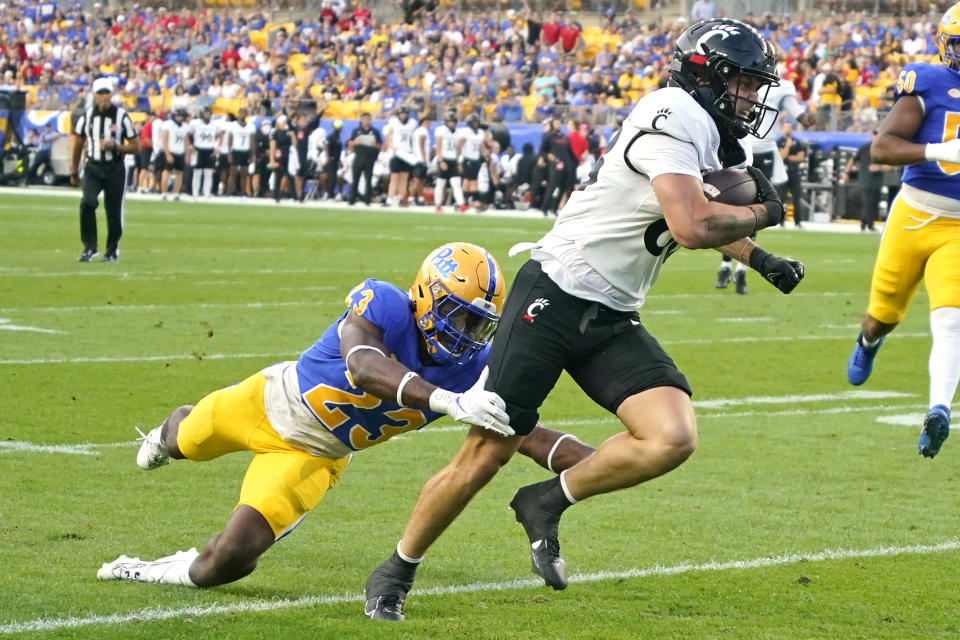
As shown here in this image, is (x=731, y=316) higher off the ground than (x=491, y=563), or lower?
lower

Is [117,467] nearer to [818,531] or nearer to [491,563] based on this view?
A: [491,563]

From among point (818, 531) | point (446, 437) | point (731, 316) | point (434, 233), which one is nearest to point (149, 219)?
point (434, 233)

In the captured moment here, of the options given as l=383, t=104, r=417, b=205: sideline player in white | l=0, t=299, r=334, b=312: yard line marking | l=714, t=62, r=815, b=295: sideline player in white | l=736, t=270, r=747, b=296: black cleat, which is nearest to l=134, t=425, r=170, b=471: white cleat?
l=0, t=299, r=334, b=312: yard line marking

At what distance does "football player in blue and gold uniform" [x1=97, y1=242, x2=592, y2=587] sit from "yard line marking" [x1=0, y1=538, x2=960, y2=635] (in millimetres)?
180

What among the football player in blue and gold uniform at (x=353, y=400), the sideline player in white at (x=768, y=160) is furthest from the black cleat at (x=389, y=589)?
the sideline player in white at (x=768, y=160)

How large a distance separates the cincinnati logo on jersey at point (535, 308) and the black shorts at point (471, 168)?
23.0 metres

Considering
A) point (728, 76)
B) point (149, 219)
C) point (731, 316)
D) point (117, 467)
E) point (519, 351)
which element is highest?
point (728, 76)

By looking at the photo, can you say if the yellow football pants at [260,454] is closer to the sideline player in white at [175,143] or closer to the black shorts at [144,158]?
the sideline player in white at [175,143]

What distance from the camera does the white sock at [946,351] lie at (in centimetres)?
612

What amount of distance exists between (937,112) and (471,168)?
20.9 m

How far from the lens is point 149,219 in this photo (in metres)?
21.8

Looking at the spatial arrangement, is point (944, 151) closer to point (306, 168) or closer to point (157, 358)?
point (157, 358)

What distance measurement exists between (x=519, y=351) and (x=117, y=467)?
2534mm

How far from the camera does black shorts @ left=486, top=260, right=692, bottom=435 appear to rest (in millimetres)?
4223
